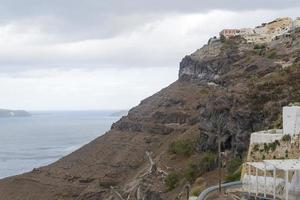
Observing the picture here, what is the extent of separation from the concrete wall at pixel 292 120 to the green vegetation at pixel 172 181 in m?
33.6

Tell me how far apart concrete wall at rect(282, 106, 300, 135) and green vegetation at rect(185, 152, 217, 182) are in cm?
2935

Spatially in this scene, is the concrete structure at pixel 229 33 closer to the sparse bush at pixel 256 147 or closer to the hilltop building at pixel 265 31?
the hilltop building at pixel 265 31

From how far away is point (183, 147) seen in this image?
72.2m

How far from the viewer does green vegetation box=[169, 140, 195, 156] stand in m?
71.0

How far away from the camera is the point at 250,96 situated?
55.5 m

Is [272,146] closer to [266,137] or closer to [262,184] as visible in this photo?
[266,137]

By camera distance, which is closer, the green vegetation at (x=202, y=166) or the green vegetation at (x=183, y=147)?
the green vegetation at (x=202, y=166)

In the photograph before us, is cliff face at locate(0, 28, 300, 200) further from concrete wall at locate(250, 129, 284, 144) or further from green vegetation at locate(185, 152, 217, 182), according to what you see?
concrete wall at locate(250, 129, 284, 144)

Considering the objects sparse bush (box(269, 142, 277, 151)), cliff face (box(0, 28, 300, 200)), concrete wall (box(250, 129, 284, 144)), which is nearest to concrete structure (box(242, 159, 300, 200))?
sparse bush (box(269, 142, 277, 151))

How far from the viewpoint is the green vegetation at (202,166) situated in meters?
59.2

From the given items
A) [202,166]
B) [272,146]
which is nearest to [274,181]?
[272,146]

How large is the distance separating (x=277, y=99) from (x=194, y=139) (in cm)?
2046

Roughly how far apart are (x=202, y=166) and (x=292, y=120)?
31334mm

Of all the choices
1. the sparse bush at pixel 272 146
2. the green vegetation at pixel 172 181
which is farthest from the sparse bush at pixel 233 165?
the sparse bush at pixel 272 146
